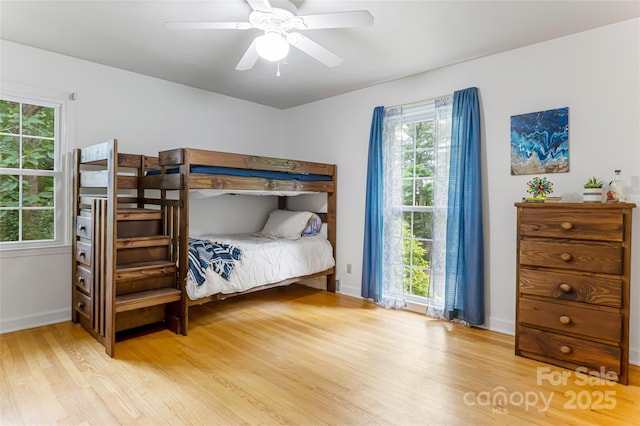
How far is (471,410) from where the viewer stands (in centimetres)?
195

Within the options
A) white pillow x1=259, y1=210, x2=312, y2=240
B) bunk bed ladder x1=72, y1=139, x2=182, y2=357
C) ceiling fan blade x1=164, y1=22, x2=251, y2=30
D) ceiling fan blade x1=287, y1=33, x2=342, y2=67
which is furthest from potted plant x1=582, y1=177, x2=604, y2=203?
bunk bed ladder x1=72, y1=139, x2=182, y2=357

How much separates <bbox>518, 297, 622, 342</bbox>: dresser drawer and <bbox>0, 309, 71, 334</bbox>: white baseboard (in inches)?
151

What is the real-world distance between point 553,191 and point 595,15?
1239mm

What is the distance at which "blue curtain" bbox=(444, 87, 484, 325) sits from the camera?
3.19 m

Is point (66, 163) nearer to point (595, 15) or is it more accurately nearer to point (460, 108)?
point (460, 108)

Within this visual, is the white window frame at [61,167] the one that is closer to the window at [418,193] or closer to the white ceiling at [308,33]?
the white ceiling at [308,33]

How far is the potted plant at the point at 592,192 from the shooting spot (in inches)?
97.7

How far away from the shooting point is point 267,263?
364 centimetres

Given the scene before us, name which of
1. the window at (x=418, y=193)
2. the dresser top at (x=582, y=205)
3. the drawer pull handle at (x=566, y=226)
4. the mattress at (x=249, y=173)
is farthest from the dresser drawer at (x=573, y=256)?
the mattress at (x=249, y=173)

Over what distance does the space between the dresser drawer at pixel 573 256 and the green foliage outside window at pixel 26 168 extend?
3.98 meters

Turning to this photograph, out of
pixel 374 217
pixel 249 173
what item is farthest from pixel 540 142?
pixel 249 173

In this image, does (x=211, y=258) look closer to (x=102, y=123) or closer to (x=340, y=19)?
(x=102, y=123)

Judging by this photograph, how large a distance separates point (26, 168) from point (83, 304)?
1.28 metres

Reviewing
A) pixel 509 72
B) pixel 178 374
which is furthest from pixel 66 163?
pixel 509 72
